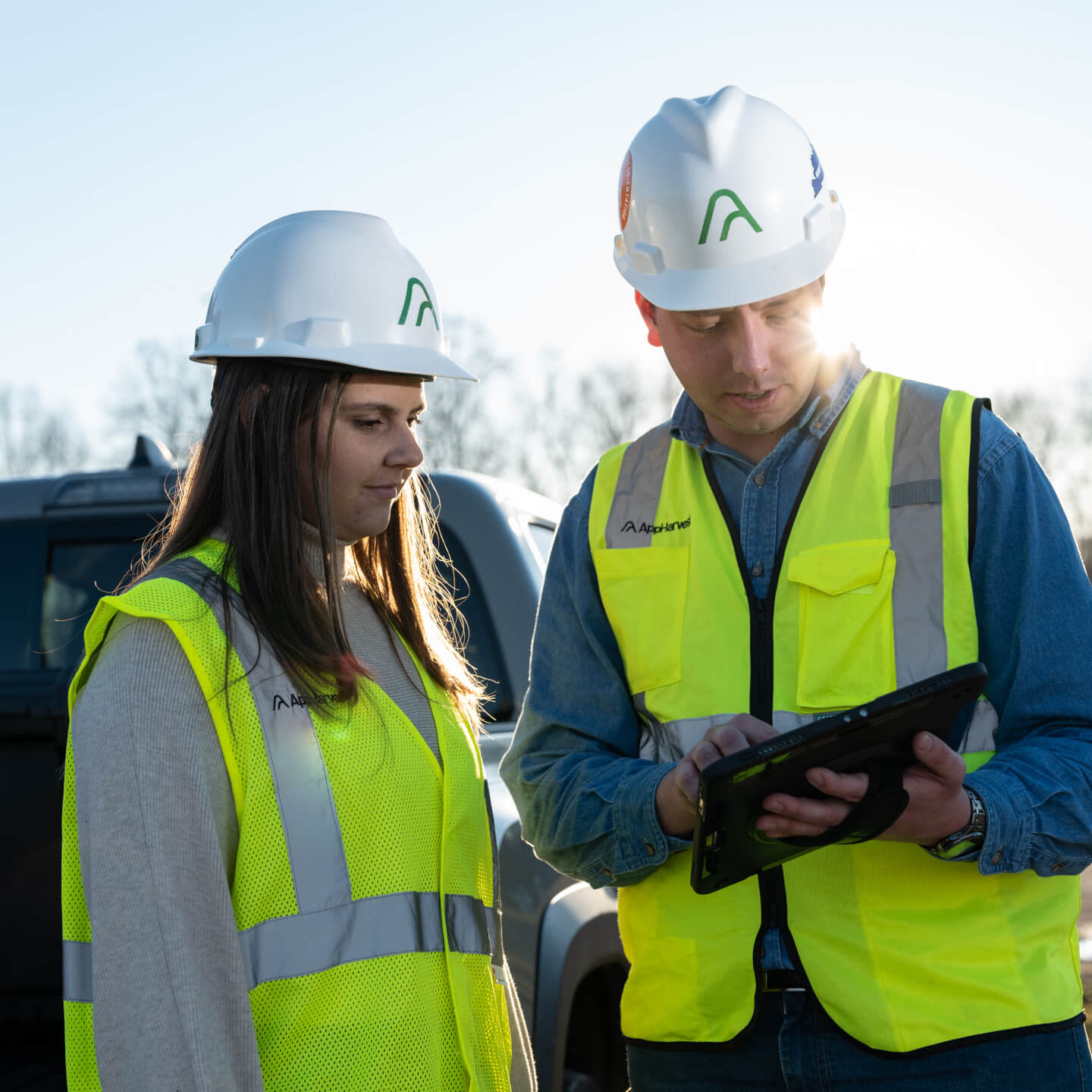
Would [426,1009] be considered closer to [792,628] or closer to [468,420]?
[792,628]

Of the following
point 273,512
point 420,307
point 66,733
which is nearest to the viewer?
point 273,512

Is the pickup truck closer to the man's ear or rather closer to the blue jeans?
the blue jeans

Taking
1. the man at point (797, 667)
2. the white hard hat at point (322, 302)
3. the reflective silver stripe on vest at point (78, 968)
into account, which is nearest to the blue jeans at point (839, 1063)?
the man at point (797, 667)

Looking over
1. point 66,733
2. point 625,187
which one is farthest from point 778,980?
point 66,733

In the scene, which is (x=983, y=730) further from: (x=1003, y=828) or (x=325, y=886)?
(x=325, y=886)

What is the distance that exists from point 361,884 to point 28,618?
6.86 feet

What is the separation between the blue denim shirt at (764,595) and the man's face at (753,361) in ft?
0.18

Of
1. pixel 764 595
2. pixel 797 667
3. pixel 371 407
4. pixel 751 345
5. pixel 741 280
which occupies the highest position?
pixel 741 280

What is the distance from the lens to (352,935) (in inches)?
72.7

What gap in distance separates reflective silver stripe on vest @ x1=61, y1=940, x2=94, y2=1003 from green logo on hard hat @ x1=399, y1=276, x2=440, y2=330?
1.17m

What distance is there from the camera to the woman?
1.67m

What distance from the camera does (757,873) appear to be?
6.51 ft

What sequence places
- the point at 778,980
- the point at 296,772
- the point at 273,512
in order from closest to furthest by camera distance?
the point at 296,772
the point at 778,980
the point at 273,512

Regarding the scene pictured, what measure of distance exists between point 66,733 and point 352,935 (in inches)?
67.9
